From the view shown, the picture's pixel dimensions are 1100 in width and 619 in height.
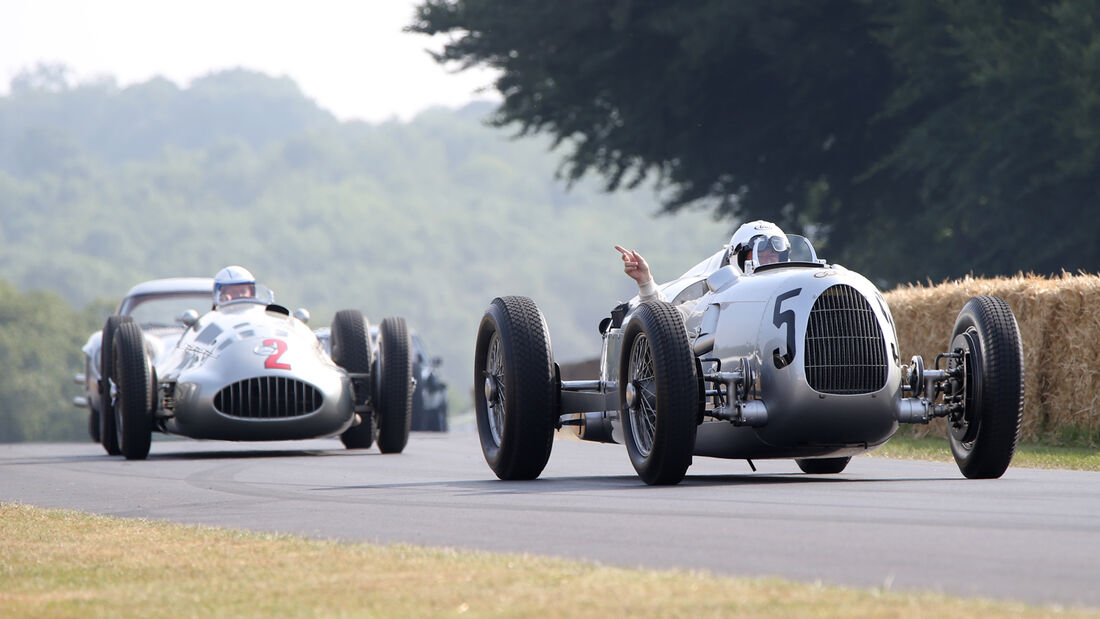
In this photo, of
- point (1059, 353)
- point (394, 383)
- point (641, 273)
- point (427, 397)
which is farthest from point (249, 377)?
point (427, 397)

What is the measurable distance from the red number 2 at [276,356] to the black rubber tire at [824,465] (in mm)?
5539

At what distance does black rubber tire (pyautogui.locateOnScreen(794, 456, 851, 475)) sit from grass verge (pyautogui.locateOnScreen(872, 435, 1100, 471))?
165cm

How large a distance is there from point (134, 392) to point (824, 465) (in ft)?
22.8

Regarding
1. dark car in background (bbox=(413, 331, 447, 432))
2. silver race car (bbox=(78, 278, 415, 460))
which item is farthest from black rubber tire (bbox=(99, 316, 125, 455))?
dark car in background (bbox=(413, 331, 447, 432))

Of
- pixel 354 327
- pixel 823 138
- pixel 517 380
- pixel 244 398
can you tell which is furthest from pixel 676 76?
pixel 517 380

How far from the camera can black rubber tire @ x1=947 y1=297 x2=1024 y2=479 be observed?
10.1 m

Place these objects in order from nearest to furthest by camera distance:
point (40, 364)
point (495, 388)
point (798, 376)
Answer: point (798, 376) → point (495, 388) → point (40, 364)

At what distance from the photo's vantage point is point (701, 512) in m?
8.38

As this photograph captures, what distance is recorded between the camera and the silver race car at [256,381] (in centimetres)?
1586

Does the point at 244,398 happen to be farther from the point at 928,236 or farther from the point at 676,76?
the point at 928,236

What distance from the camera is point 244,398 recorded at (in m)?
15.9

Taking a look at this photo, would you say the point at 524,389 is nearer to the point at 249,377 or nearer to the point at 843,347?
the point at 843,347

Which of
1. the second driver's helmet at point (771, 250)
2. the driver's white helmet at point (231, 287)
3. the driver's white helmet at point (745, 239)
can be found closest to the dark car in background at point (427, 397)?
the driver's white helmet at point (231, 287)

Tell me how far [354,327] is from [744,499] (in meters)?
8.77
